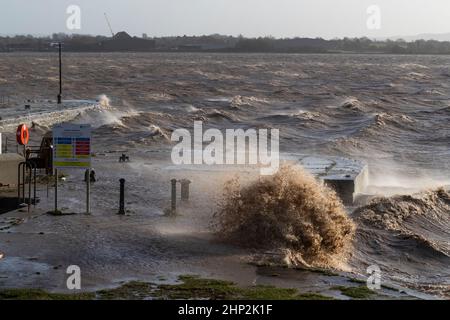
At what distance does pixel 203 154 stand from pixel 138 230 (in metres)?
14.9

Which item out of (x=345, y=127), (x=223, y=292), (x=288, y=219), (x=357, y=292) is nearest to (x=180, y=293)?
(x=223, y=292)

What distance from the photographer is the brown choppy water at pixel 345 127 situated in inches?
837

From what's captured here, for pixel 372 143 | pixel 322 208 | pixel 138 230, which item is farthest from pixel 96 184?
pixel 372 143

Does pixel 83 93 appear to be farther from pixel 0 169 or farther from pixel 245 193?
pixel 245 193

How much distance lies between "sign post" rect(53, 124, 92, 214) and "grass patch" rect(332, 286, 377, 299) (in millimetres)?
7536

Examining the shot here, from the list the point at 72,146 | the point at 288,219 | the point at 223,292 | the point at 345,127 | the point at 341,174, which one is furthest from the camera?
the point at 345,127

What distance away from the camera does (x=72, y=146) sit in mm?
19875

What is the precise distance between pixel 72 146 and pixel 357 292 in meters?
8.27

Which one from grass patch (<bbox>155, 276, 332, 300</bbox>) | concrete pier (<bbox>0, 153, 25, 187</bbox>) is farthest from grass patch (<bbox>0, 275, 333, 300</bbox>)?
concrete pier (<bbox>0, 153, 25, 187</bbox>)

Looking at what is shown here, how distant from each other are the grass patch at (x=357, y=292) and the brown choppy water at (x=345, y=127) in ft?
7.90

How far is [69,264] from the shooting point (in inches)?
612

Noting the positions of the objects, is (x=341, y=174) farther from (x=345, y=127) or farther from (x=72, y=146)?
(x=345, y=127)
